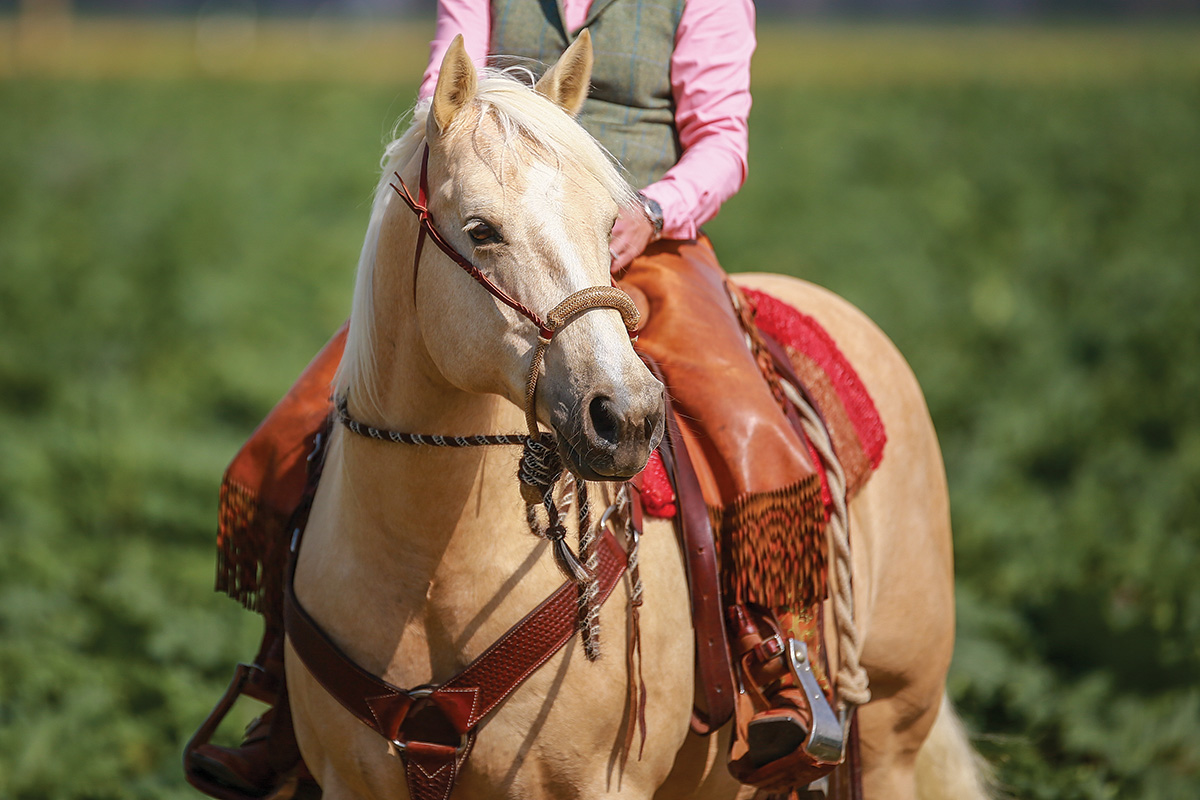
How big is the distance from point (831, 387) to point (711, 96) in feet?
3.22

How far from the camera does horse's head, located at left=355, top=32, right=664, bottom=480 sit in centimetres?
202

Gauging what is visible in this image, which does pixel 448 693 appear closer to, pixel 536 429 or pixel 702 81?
pixel 536 429

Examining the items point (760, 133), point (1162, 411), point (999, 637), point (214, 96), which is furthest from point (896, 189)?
point (214, 96)

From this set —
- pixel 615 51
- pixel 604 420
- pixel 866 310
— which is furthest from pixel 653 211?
pixel 866 310

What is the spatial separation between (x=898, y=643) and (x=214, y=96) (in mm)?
28128

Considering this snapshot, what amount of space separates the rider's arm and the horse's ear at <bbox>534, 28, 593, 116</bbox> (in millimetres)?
561

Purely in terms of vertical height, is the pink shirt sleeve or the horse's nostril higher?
the pink shirt sleeve

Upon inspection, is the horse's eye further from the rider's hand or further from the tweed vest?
the tweed vest

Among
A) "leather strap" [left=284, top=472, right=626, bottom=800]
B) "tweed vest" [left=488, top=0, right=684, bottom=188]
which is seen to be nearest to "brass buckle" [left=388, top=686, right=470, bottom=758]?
"leather strap" [left=284, top=472, right=626, bottom=800]

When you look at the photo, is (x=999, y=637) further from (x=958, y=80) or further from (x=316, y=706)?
(x=958, y=80)

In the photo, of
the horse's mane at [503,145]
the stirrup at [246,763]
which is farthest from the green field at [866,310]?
the stirrup at [246,763]

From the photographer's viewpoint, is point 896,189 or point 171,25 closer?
point 896,189

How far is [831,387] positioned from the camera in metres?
3.49

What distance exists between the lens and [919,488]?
12.1ft
